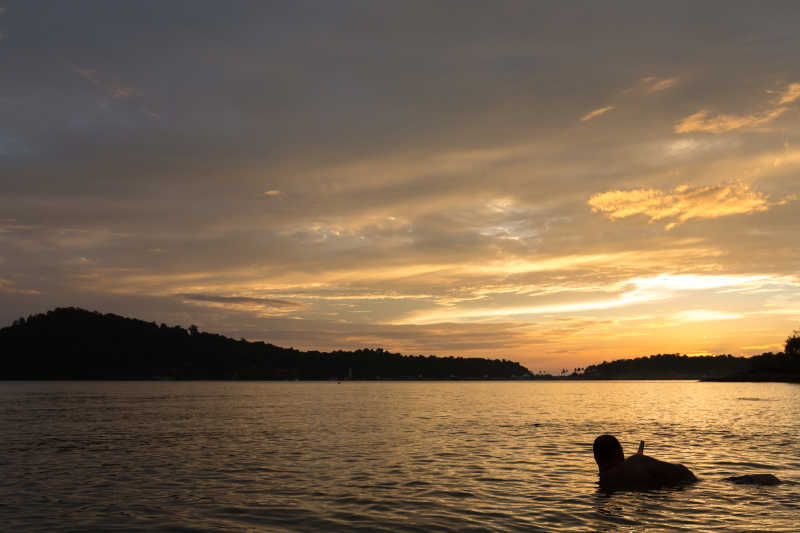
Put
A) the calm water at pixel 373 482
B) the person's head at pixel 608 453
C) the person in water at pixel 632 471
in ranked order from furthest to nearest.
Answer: the person's head at pixel 608 453 → the person in water at pixel 632 471 → the calm water at pixel 373 482

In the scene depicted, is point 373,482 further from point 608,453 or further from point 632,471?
point 632,471

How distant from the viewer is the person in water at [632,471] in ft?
70.6

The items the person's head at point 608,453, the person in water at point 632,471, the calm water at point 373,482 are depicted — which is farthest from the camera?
the person's head at point 608,453

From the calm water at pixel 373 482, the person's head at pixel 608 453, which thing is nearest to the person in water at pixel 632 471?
the person's head at pixel 608 453

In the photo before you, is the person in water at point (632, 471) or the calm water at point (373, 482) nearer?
the calm water at point (373, 482)

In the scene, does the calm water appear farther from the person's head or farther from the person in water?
the person's head

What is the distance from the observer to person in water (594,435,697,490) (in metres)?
21.5

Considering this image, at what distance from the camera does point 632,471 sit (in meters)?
21.6

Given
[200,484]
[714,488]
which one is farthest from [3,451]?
[714,488]

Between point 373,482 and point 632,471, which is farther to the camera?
point 373,482

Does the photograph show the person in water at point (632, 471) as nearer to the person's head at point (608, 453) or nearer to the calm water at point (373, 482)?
the person's head at point (608, 453)

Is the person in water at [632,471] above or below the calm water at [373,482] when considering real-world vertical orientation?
above

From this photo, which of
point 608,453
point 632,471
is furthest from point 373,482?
point 632,471

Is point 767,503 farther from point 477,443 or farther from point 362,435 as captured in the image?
point 362,435
